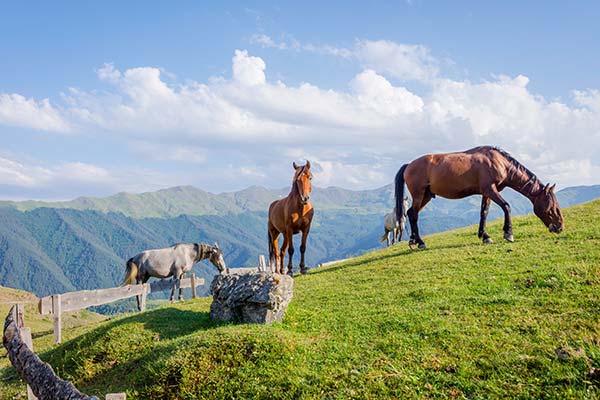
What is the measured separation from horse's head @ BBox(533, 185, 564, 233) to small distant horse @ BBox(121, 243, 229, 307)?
1617 cm

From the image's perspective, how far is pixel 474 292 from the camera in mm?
10352

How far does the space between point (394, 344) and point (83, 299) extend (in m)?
14.8

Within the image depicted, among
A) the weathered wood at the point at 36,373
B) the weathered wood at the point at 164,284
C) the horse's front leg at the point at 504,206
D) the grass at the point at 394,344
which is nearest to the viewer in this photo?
the weathered wood at the point at 36,373

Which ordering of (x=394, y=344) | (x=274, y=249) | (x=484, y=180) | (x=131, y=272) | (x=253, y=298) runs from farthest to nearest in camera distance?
(x=131, y=272), (x=274, y=249), (x=484, y=180), (x=253, y=298), (x=394, y=344)

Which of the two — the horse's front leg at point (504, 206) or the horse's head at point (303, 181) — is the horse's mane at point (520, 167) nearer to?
the horse's front leg at point (504, 206)

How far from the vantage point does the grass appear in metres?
6.36

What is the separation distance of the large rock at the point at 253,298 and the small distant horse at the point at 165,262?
1241cm

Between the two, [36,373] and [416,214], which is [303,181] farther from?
[36,373]

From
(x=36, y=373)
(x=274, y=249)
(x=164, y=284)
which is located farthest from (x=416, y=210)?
(x=36, y=373)

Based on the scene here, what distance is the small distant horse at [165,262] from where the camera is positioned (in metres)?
24.3

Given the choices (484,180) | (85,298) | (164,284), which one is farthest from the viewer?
(164,284)

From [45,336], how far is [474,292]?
18.8 meters

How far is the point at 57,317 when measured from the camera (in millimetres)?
16250

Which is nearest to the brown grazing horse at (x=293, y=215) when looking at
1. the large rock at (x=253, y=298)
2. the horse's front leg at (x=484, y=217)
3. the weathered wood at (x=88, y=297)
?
the large rock at (x=253, y=298)
